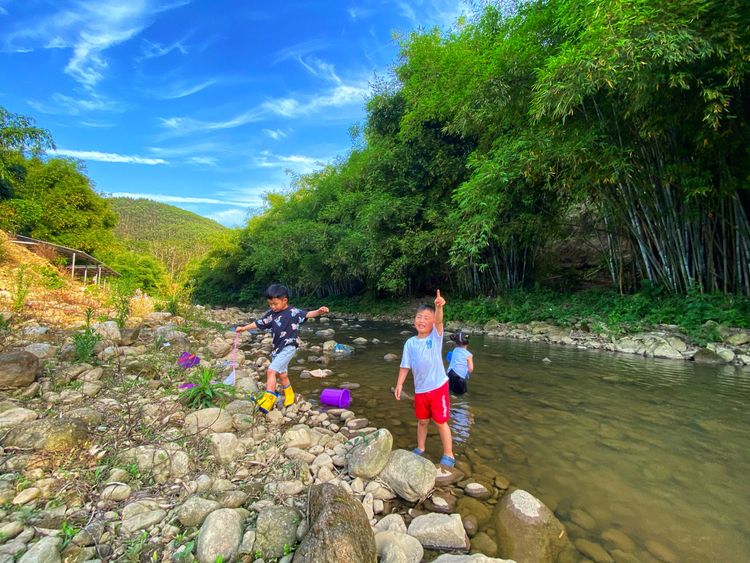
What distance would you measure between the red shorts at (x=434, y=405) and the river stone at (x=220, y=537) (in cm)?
155

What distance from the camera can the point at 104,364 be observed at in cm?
439

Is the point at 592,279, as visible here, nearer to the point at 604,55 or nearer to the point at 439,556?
the point at 604,55

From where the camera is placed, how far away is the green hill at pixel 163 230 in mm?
53750

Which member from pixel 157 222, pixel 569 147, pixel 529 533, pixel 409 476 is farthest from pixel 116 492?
pixel 157 222

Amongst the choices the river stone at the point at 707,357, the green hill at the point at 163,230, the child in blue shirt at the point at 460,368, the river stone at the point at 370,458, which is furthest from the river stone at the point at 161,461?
the green hill at the point at 163,230

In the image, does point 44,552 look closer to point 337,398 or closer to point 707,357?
point 337,398

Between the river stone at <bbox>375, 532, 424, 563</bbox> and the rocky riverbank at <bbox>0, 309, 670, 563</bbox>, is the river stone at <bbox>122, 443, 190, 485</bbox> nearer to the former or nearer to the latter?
the rocky riverbank at <bbox>0, 309, 670, 563</bbox>

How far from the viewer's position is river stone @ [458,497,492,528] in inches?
84.0

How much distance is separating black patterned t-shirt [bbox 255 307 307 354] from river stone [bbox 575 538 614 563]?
118 inches

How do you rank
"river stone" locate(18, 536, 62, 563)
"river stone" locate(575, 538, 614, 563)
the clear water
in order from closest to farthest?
1. "river stone" locate(18, 536, 62, 563)
2. "river stone" locate(575, 538, 614, 563)
3. the clear water

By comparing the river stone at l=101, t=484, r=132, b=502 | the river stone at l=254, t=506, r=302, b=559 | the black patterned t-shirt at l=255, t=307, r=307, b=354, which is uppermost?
the black patterned t-shirt at l=255, t=307, r=307, b=354

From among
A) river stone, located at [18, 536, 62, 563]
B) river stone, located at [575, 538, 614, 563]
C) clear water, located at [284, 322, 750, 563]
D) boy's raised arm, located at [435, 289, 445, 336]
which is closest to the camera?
river stone, located at [18, 536, 62, 563]

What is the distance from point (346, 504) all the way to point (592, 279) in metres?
15.3

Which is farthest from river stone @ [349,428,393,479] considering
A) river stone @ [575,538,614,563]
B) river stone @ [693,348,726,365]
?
river stone @ [693,348,726,365]
